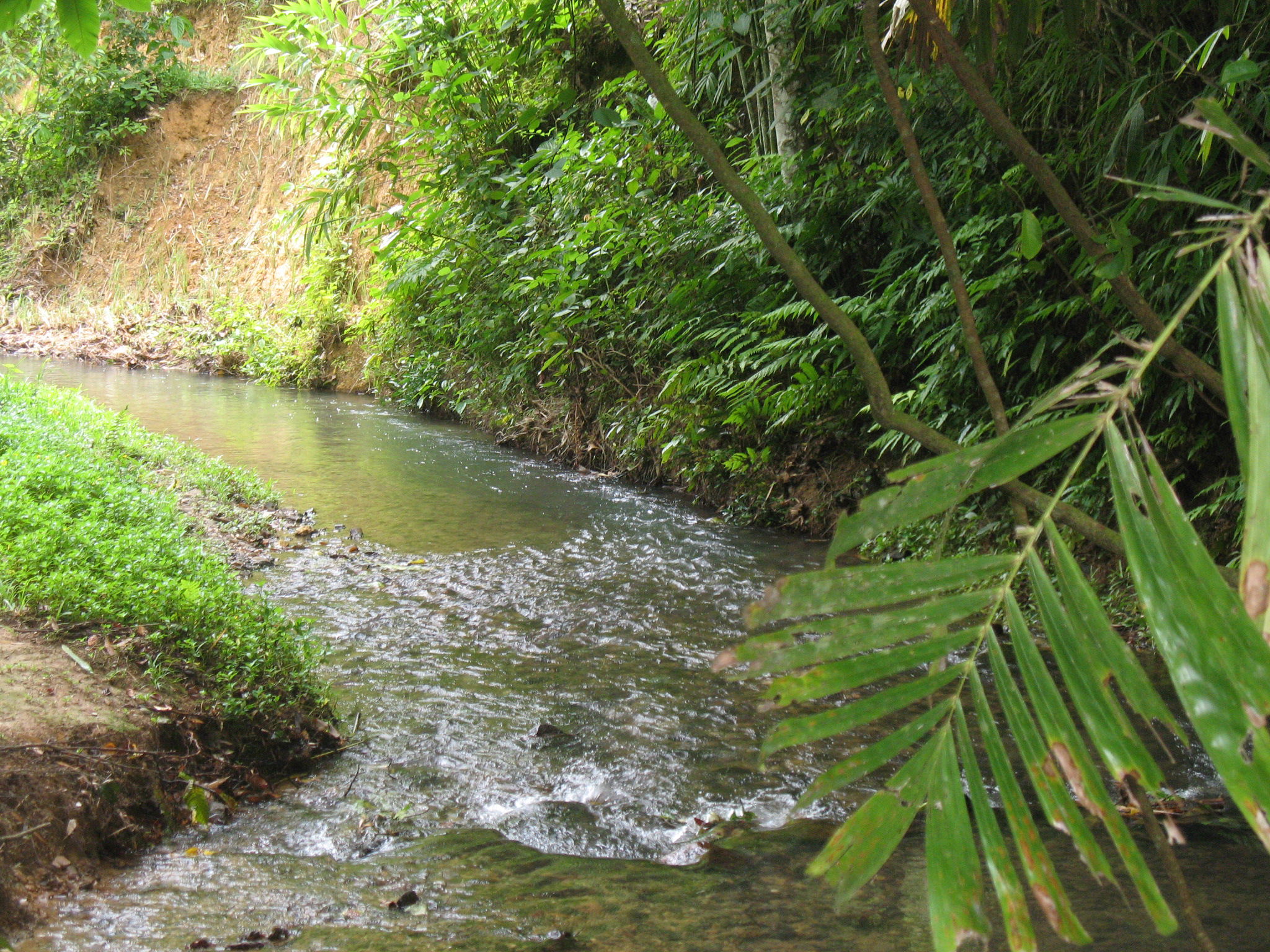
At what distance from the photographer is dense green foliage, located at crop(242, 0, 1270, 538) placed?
339cm

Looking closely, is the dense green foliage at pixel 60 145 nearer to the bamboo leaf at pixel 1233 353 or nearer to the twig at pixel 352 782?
the twig at pixel 352 782

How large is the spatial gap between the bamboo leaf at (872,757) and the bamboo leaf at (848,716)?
0.02 meters

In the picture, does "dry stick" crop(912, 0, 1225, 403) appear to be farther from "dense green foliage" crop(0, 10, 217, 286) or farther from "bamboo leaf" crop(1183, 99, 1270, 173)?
"dense green foliage" crop(0, 10, 217, 286)

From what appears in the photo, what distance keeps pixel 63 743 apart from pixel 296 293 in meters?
13.4

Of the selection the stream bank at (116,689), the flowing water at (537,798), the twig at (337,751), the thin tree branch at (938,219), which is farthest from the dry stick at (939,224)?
the twig at (337,751)

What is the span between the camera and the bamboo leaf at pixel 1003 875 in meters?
0.60

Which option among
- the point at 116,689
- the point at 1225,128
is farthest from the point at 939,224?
the point at 116,689

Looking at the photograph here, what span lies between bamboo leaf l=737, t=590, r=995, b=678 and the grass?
2.26m

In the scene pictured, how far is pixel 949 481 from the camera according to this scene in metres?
0.70

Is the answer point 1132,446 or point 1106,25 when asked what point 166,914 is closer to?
point 1132,446

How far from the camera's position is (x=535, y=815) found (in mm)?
2402

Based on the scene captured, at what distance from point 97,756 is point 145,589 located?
72 centimetres

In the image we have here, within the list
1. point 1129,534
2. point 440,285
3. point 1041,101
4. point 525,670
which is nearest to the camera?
point 1129,534

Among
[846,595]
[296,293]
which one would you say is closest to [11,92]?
[296,293]
